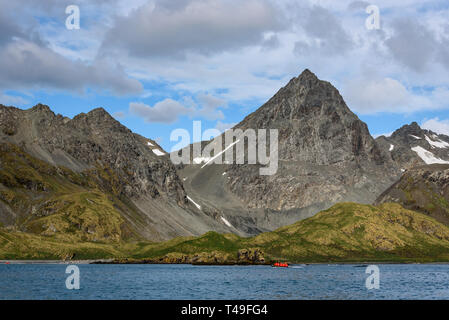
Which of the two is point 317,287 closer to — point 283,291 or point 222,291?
point 283,291

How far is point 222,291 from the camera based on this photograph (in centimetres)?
13025

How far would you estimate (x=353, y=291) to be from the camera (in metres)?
130
